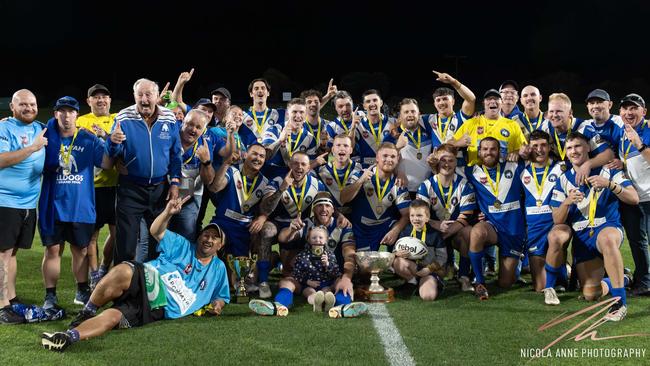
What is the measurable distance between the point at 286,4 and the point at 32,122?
28.7 meters

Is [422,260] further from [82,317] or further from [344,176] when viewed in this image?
[82,317]

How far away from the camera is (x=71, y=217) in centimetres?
504

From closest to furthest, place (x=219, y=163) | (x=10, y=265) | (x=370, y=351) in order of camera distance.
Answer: (x=370, y=351) < (x=10, y=265) < (x=219, y=163)

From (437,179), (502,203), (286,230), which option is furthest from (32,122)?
(502,203)

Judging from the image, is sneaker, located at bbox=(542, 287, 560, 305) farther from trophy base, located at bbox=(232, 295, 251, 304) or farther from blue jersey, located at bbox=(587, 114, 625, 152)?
trophy base, located at bbox=(232, 295, 251, 304)

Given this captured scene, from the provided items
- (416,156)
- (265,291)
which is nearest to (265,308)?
(265,291)

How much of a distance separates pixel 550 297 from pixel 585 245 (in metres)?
0.60

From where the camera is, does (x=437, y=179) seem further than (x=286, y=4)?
No

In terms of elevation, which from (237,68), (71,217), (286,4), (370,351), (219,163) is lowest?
(370,351)

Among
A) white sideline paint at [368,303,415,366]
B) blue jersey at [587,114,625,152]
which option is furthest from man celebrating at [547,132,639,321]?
white sideline paint at [368,303,415,366]

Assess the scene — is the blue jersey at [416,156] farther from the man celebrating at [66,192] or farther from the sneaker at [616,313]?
the man celebrating at [66,192]

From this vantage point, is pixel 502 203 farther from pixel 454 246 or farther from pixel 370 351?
pixel 370 351

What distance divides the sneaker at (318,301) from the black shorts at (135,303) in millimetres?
1276

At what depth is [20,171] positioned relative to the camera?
4836 mm
